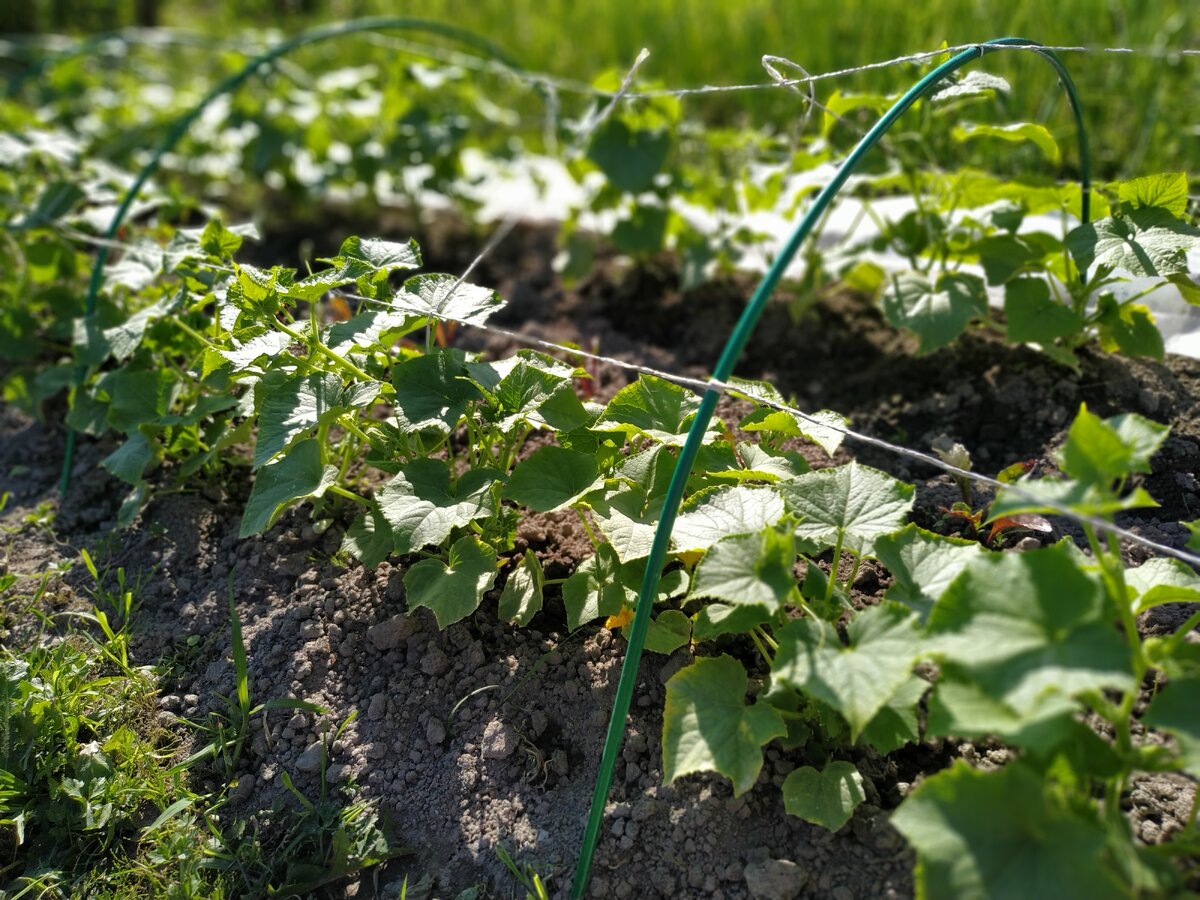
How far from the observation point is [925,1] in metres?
3.54

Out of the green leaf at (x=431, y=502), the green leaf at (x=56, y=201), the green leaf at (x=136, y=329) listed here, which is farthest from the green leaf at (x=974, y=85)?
the green leaf at (x=56, y=201)

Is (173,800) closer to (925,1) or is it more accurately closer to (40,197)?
(40,197)

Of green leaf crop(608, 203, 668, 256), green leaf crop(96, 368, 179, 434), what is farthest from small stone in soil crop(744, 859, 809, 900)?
green leaf crop(608, 203, 668, 256)

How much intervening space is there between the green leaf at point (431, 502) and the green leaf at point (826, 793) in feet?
2.16

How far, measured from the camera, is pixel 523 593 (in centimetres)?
176

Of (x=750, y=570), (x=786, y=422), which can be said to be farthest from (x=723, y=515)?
(x=786, y=422)

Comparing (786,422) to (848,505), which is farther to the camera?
(786,422)

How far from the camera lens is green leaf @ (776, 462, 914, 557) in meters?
1.51

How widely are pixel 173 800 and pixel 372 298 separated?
37.1 inches

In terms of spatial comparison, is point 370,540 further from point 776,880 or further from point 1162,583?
point 1162,583

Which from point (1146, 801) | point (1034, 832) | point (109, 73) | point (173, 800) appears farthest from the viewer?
point (109, 73)

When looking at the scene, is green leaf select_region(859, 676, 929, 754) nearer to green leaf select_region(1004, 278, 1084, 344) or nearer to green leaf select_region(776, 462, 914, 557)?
green leaf select_region(776, 462, 914, 557)

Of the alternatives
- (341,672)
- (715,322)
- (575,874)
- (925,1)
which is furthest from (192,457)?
(925,1)

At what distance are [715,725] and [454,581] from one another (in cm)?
52
